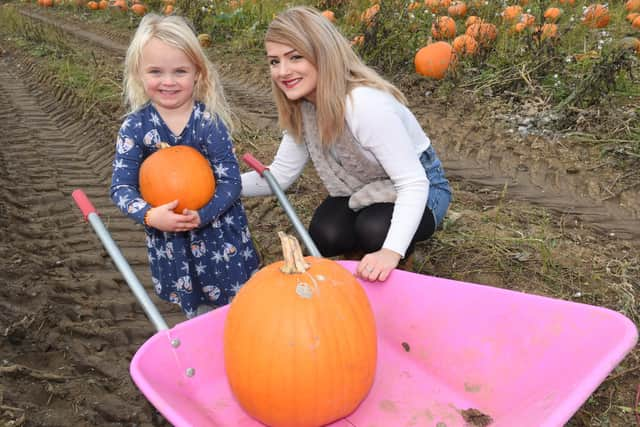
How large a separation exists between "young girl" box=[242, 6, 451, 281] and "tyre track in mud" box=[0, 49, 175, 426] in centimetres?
96

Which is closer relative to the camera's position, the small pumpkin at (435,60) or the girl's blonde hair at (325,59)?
the girl's blonde hair at (325,59)

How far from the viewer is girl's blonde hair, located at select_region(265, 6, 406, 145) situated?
7.06ft

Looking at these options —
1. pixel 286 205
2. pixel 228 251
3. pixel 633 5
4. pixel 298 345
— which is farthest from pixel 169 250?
pixel 633 5

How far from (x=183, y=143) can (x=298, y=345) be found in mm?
1164

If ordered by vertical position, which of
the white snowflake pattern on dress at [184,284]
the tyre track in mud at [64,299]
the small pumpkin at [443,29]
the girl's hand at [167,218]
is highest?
the girl's hand at [167,218]

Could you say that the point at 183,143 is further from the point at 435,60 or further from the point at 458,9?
the point at 458,9

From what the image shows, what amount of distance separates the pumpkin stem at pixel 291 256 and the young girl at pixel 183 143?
65 cm

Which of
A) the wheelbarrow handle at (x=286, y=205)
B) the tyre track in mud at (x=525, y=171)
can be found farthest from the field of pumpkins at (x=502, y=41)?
the wheelbarrow handle at (x=286, y=205)

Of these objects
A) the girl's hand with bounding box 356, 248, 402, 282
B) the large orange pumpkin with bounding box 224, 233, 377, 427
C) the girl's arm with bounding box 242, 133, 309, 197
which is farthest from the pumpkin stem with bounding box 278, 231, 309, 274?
the girl's arm with bounding box 242, 133, 309, 197

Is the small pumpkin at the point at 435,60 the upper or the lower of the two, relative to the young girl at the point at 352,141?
lower

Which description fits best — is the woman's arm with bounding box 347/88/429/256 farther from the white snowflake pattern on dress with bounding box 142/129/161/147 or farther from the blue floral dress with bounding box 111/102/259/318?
the white snowflake pattern on dress with bounding box 142/129/161/147

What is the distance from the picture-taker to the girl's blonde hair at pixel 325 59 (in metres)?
2.15

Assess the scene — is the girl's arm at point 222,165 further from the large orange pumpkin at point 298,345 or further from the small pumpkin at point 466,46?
the small pumpkin at point 466,46

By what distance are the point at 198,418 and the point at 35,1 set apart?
18.4 m
